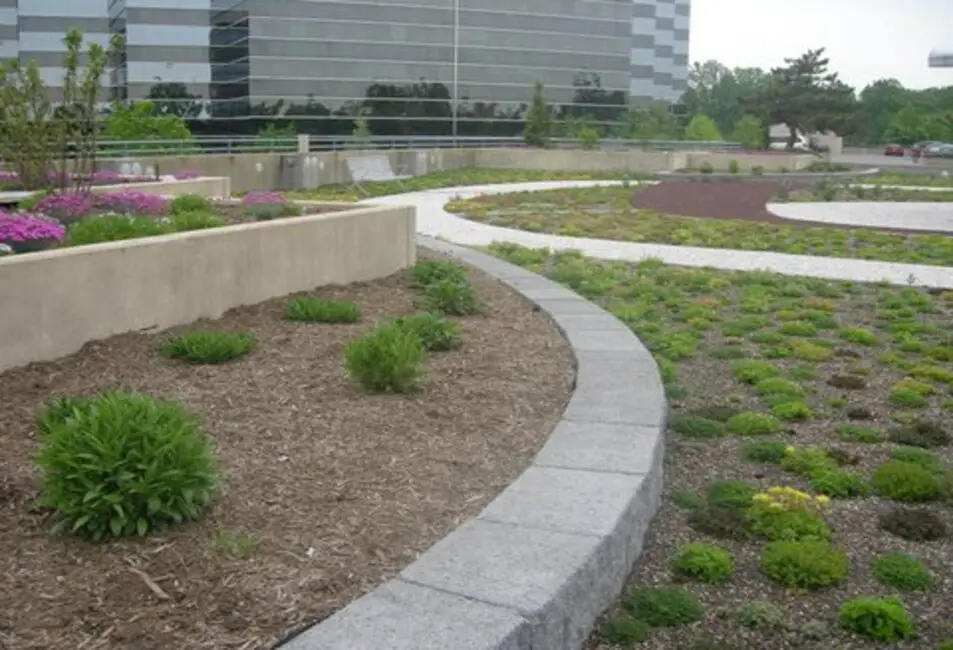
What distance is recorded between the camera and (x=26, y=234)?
730 cm

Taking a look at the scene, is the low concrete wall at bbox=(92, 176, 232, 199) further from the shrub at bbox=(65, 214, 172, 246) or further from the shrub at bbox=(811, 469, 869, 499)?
the shrub at bbox=(811, 469, 869, 499)

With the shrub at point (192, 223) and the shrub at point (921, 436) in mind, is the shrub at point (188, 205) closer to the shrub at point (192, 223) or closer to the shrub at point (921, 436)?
the shrub at point (192, 223)

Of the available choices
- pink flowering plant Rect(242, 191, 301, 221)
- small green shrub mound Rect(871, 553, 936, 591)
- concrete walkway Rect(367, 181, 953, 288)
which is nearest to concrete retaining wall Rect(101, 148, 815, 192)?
concrete walkway Rect(367, 181, 953, 288)

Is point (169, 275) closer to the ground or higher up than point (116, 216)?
closer to the ground

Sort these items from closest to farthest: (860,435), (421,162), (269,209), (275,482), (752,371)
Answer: (275,482), (860,435), (752,371), (269,209), (421,162)

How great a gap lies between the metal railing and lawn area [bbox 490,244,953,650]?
16066 millimetres

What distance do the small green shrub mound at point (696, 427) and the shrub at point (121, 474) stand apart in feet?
10.1

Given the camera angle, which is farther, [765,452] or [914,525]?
[765,452]

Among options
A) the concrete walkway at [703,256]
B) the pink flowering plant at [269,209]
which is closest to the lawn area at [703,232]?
the concrete walkway at [703,256]

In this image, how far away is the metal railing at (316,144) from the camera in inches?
986

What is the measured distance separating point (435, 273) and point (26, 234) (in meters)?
3.35

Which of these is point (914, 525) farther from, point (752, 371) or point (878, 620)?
point (752, 371)

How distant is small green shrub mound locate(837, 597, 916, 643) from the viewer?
151 inches

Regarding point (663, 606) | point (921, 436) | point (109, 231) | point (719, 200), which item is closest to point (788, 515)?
point (663, 606)
